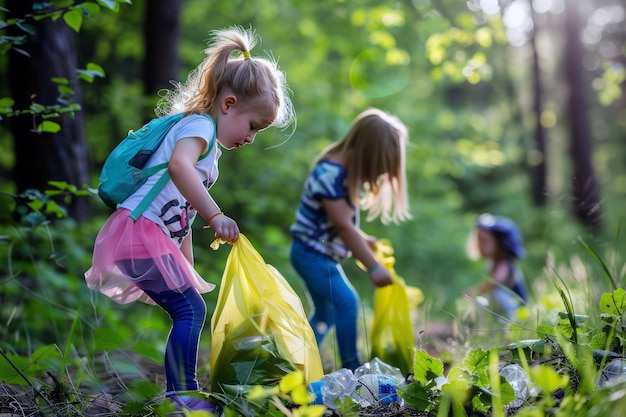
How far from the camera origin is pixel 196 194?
2.05 m

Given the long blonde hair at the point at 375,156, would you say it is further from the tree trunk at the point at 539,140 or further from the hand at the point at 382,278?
the tree trunk at the point at 539,140

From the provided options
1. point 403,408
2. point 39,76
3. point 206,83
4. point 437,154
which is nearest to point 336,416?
point 403,408

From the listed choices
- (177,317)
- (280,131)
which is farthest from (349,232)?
(280,131)

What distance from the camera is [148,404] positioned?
2059 millimetres

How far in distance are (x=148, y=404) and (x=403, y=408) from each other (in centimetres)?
83

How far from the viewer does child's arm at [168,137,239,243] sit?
203 cm

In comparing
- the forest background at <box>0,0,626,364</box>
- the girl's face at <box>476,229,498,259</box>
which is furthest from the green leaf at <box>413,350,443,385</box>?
the girl's face at <box>476,229,498,259</box>

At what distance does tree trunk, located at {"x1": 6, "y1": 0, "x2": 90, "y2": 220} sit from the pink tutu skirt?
1.30 meters

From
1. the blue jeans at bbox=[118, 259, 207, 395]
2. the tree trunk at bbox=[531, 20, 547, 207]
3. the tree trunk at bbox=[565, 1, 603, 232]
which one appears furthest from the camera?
the tree trunk at bbox=[531, 20, 547, 207]

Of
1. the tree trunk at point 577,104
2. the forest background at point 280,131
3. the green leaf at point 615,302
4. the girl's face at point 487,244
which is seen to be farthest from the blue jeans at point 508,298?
the tree trunk at point 577,104

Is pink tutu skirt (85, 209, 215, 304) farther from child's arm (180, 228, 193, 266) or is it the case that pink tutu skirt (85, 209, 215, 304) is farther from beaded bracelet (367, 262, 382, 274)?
beaded bracelet (367, 262, 382, 274)

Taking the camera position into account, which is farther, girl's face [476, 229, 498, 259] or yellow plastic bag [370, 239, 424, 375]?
girl's face [476, 229, 498, 259]

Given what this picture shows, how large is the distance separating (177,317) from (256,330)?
28 centimetres

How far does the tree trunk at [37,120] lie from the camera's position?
11.5 ft
